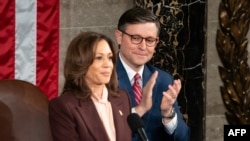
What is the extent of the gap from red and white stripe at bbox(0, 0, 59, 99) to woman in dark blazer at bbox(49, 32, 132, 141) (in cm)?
169

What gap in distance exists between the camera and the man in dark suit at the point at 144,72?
2.10 m

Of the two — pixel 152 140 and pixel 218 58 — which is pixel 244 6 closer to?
pixel 218 58

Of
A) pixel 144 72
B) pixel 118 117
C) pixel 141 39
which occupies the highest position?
pixel 141 39

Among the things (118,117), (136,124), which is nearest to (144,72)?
(118,117)

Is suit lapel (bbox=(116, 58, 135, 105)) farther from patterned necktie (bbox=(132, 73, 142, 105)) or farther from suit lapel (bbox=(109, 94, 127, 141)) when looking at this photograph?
suit lapel (bbox=(109, 94, 127, 141))

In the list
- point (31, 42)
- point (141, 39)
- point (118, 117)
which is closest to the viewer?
point (118, 117)

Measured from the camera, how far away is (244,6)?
3.57 meters

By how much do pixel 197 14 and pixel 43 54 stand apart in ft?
3.04

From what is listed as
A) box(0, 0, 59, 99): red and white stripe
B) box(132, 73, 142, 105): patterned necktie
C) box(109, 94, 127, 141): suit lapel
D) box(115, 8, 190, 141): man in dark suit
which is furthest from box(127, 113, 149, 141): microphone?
box(0, 0, 59, 99): red and white stripe

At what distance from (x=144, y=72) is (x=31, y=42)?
5.02ft

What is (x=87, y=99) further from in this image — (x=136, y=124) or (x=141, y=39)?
(x=141, y=39)

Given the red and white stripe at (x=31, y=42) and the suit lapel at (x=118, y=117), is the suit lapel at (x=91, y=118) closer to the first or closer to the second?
the suit lapel at (x=118, y=117)

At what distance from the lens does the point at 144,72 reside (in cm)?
221

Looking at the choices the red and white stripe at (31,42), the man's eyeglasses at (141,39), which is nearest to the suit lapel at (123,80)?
the man's eyeglasses at (141,39)
